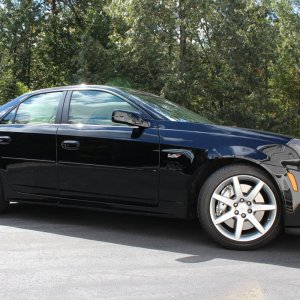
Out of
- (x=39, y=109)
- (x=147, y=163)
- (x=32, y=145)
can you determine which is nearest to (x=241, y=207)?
(x=147, y=163)

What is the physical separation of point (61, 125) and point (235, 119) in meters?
14.9

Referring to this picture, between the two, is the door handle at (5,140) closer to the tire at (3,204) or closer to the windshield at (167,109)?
the tire at (3,204)

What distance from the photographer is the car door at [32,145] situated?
15.5 feet

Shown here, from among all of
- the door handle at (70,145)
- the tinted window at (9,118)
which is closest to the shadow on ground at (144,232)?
the door handle at (70,145)

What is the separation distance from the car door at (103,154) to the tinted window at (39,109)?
0.57 ft

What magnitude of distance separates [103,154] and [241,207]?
1.37 metres

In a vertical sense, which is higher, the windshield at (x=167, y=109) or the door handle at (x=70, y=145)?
the windshield at (x=167, y=109)

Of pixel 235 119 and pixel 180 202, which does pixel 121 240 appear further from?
pixel 235 119

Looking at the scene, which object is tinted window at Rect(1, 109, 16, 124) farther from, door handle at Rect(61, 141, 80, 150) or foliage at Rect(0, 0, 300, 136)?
foliage at Rect(0, 0, 300, 136)

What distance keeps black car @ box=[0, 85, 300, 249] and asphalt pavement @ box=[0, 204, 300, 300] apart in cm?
29

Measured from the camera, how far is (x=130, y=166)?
430cm

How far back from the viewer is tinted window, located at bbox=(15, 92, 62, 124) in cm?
491

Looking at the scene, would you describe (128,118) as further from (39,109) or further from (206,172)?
(39,109)

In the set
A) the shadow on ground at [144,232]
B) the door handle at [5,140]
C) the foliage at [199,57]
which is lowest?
Result: the shadow on ground at [144,232]
